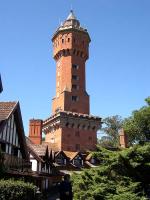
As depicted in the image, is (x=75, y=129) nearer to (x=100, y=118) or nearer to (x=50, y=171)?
(x=100, y=118)

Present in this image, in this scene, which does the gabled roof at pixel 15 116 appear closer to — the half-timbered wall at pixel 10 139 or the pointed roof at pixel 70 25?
the half-timbered wall at pixel 10 139

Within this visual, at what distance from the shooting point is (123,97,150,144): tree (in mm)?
57138

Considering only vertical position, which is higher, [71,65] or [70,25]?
[70,25]

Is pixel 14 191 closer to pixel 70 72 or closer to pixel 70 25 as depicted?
pixel 70 72

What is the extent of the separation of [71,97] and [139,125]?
13.5m

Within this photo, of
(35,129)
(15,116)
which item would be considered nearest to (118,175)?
(15,116)

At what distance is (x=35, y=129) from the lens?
161ft

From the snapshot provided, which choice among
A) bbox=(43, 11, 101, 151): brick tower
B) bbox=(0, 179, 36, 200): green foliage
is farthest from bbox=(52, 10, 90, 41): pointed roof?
bbox=(0, 179, 36, 200): green foliage

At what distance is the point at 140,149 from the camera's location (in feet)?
80.6

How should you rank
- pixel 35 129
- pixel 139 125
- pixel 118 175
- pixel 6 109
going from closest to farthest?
pixel 118 175 → pixel 6 109 → pixel 35 129 → pixel 139 125

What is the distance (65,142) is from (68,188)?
47726mm

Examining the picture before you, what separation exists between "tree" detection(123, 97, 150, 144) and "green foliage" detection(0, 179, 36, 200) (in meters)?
40.2

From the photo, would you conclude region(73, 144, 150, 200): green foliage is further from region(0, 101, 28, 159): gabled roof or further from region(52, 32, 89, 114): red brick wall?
region(52, 32, 89, 114): red brick wall

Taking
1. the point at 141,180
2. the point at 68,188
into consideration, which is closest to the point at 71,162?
the point at 141,180
